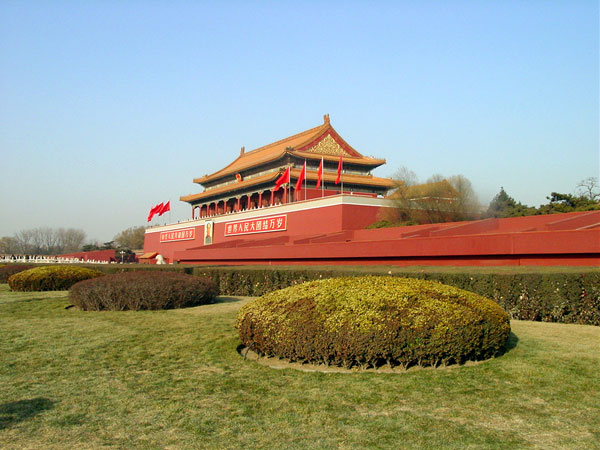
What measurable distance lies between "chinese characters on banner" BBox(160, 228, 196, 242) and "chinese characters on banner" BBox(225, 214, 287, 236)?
5987 millimetres

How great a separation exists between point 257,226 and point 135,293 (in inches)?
934

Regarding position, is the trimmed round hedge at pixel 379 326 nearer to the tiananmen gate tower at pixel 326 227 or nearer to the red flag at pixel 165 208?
the tiananmen gate tower at pixel 326 227

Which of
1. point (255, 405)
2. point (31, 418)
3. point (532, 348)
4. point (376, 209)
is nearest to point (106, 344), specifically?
point (31, 418)

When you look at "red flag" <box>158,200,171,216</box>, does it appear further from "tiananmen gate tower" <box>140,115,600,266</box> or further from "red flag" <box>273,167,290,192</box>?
"red flag" <box>273,167,290,192</box>

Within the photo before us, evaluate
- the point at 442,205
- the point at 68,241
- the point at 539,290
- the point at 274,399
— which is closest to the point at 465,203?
the point at 442,205

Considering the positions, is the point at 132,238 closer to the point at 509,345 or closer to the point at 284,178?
the point at 284,178

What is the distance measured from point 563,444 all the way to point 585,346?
2658 millimetres

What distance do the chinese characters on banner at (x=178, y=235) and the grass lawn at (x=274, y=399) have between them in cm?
3533

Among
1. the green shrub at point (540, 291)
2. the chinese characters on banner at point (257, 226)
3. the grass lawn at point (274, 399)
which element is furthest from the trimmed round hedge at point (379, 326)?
the chinese characters on banner at point (257, 226)

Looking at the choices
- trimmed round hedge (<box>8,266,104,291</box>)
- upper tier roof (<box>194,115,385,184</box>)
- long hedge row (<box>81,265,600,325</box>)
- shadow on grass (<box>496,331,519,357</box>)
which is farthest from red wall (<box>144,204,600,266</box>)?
trimmed round hedge (<box>8,266,104,291</box>)

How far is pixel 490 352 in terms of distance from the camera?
5.24 meters

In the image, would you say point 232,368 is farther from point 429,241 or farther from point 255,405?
point 429,241

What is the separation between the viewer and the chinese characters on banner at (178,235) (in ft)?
136

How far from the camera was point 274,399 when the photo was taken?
14.4 feet
